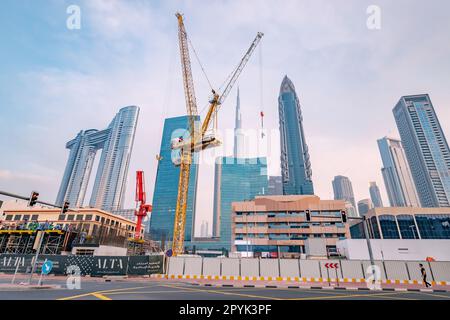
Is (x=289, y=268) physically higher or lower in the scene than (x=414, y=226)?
lower

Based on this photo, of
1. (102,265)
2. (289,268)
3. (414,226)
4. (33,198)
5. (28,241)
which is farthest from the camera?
(414,226)

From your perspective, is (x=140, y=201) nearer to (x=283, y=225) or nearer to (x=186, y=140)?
(x=186, y=140)

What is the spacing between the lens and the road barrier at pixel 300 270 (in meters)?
22.4

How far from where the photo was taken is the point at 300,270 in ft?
79.0

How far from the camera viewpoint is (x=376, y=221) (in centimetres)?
8675

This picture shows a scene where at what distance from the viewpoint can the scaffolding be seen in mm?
52575

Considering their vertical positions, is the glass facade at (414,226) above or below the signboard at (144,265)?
above

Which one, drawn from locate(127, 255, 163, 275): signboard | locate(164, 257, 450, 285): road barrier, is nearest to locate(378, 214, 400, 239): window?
locate(164, 257, 450, 285): road barrier

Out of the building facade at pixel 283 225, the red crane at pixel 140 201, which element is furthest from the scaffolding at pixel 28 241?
the building facade at pixel 283 225

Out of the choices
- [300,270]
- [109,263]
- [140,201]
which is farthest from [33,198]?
[140,201]

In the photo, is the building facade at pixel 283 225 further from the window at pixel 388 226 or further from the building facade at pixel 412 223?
the building facade at pixel 412 223

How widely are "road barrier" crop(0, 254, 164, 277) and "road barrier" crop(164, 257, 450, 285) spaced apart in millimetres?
2190

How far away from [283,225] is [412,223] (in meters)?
48.1

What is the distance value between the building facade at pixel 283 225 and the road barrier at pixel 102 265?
62.4 metres
